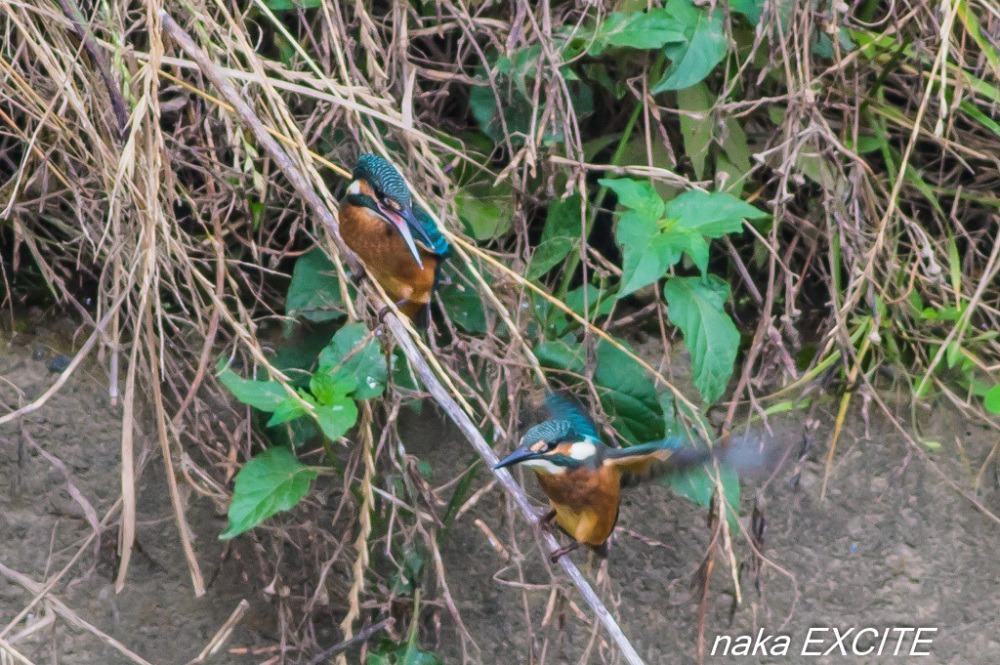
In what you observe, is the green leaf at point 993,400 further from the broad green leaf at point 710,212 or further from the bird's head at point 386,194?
the bird's head at point 386,194

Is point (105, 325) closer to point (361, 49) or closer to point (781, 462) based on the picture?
point (361, 49)

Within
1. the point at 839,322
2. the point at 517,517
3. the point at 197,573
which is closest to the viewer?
the point at 197,573

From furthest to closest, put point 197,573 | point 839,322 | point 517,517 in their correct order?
point 517,517 < point 839,322 < point 197,573

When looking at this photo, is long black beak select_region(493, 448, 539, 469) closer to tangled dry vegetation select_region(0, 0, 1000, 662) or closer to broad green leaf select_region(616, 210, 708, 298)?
tangled dry vegetation select_region(0, 0, 1000, 662)

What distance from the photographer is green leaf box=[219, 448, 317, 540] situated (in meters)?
1.91

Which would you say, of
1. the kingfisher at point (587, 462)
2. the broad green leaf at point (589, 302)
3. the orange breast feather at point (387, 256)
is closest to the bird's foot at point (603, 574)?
the kingfisher at point (587, 462)

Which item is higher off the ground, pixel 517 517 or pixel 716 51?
pixel 716 51

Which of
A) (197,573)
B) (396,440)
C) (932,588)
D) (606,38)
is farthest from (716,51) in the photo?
(197,573)

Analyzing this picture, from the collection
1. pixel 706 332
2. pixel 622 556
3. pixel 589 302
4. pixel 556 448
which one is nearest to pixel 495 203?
pixel 589 302

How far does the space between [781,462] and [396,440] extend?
0.74 meters

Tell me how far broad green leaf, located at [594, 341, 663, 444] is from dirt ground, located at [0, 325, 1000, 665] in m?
0.23

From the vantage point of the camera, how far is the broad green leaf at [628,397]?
2.11 m

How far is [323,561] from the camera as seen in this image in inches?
87.0

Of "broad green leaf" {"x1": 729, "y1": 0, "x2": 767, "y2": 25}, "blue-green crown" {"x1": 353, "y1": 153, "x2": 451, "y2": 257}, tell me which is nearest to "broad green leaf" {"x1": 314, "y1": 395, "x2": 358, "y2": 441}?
"blue-green crown" {"x1": 353, "y1": 153, "x2": 451, "y2": 257}
